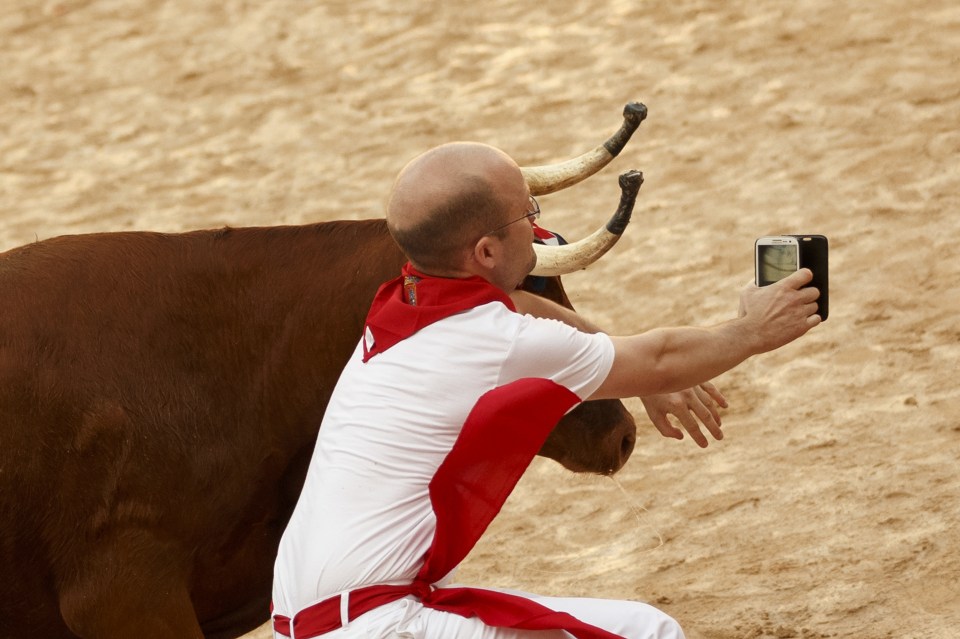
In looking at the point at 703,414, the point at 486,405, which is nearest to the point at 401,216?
the point at 486,405

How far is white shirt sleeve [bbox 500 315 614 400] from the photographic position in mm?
3021

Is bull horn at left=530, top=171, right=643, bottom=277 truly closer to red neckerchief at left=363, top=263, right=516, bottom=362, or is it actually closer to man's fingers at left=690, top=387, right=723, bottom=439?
man's fingers at left=690, top=387, right=723, bottom=439

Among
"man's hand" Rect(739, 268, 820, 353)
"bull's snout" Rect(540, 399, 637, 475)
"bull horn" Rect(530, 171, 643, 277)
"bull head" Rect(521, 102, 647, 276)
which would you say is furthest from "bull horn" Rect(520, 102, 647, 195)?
"man's hand" Rect(739, 268, 820, 353)

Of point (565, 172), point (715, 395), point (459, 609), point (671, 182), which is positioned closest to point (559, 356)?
point (459, 609)

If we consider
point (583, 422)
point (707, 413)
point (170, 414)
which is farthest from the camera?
point (583, 422)

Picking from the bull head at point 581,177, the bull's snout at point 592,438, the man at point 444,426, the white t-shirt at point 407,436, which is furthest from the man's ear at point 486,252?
the bull's snout at point 592,438

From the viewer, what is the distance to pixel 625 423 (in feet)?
14.8

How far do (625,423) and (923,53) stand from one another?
743 cm

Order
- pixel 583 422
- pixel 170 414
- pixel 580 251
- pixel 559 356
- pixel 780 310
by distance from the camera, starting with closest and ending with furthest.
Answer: pixel 559 356
pixel 780 310
pixel 580 251
pixel 170 414
pixel 583 422

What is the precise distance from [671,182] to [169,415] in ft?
21.7

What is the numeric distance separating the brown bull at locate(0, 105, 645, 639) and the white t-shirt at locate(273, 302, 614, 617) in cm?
93

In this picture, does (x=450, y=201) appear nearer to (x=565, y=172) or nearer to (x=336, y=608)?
(x=336, y=608)

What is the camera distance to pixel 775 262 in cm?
351

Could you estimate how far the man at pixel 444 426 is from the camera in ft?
9.77
